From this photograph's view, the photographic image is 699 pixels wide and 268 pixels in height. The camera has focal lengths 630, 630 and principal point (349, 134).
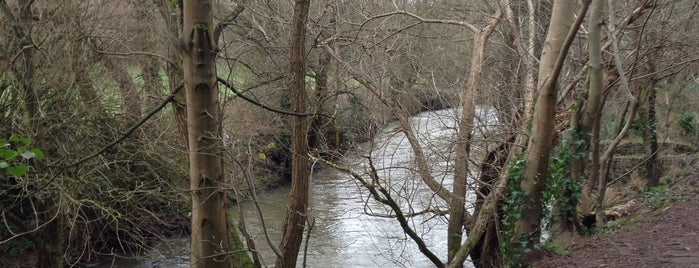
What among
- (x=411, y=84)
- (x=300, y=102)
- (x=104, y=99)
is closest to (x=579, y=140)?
(x=300, y=102)

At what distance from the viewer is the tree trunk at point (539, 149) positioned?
8258mm

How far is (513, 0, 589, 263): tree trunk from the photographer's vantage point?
8.26 meters

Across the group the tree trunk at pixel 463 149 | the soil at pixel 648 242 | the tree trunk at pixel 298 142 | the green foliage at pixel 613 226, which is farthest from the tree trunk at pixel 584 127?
the tree trunk at pixel 298 142

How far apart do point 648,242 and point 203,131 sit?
558 cm

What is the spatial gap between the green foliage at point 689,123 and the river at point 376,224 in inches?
239

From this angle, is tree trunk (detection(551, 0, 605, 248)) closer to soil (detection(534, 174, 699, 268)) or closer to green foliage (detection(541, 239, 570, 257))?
green foliage (detection(541, 239, 570, 257))

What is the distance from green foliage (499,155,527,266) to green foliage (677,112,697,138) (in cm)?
935

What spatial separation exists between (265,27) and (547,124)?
345 inches

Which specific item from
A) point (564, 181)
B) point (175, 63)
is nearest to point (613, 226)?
point (564, 181)

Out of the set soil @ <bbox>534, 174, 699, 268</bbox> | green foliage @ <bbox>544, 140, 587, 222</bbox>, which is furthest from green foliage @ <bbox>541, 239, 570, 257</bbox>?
green foliage @ <bbox>544, 140, 587, 222</bbox>

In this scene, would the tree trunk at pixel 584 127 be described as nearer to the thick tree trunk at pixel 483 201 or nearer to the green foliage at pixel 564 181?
the green foliage at pixel 564 181

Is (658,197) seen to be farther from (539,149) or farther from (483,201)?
(539,149)

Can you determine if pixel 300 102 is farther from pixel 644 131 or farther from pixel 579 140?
pixel 644 131

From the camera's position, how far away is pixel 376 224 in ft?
51.0
